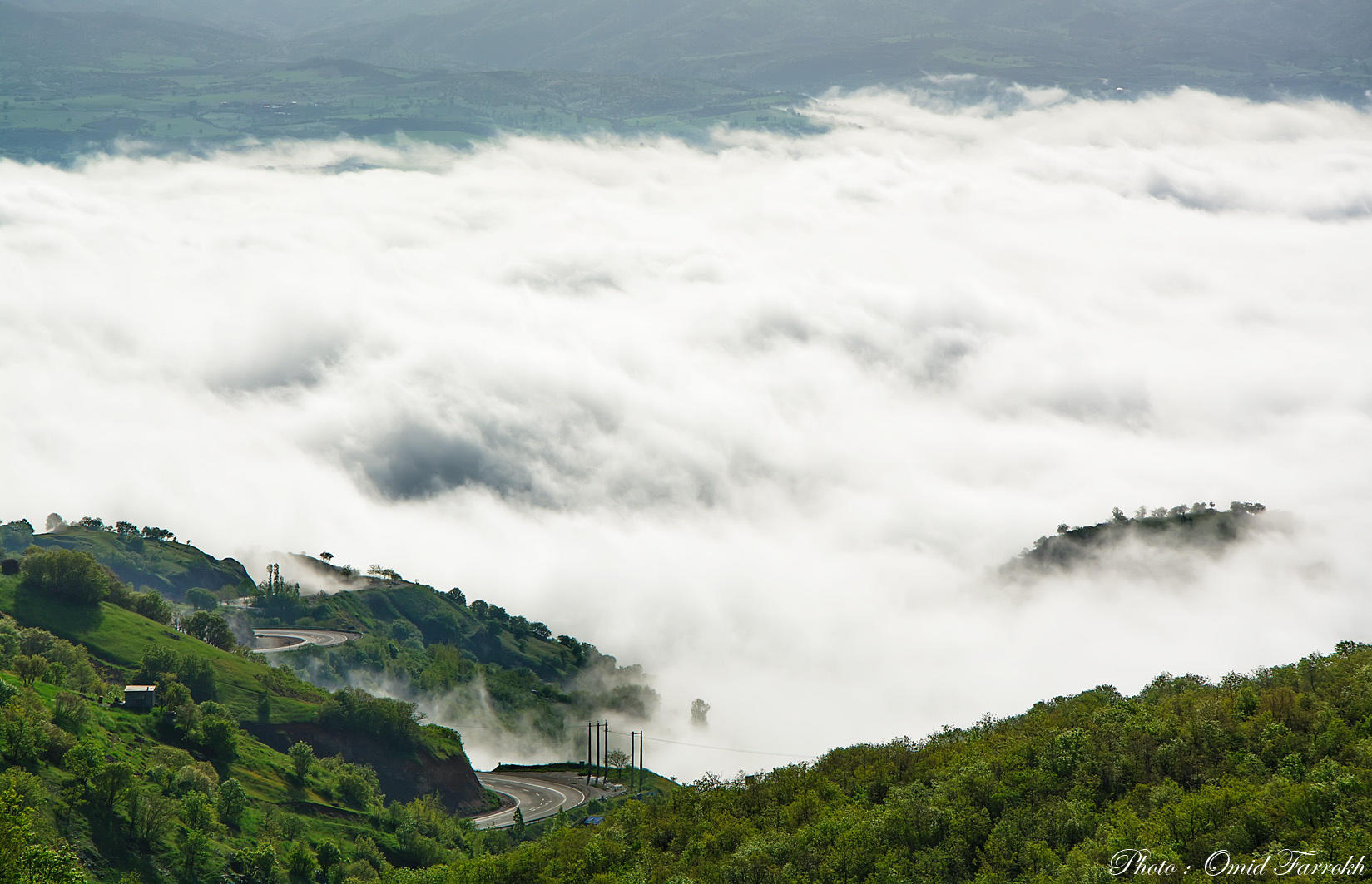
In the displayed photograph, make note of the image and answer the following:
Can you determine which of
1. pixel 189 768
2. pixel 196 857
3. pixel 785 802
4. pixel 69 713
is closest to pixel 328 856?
pixel 189 768

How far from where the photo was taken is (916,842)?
74.1 m

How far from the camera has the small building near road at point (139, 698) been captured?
133625 mm

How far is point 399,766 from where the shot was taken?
159m

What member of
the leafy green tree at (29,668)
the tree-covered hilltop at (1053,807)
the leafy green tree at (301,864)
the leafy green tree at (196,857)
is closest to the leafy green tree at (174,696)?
the leafy green tree at (29,668)

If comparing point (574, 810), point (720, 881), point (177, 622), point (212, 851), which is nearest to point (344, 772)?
point (574, 810)

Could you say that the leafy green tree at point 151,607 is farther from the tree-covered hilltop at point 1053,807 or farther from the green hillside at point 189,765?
the tree-covered hilltop at point 1053,807

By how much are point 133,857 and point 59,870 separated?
3054 cm

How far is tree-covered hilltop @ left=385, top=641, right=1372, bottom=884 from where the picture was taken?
63.4 m

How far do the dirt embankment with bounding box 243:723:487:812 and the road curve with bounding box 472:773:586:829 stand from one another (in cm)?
504

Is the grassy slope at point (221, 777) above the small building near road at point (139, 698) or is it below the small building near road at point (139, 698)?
below

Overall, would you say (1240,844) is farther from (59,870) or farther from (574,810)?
(574,810)

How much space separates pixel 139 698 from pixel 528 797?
2088 inches

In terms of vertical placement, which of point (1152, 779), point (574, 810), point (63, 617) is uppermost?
point (63, 617)

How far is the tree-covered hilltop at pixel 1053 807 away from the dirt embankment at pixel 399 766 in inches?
2549
